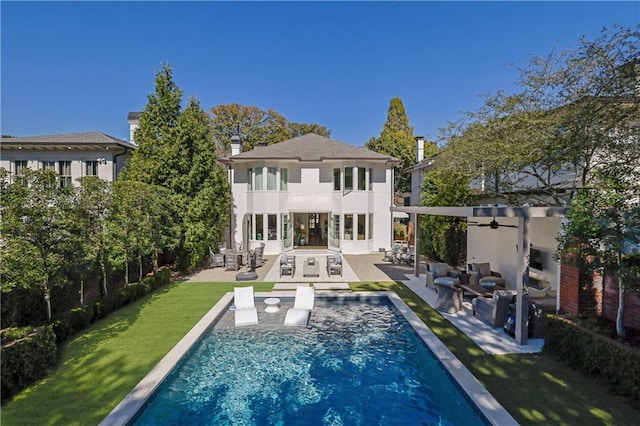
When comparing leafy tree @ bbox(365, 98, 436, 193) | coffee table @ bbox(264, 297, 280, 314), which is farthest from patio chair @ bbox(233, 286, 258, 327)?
leafy tree @ bbox(365, 98, 436, 193)

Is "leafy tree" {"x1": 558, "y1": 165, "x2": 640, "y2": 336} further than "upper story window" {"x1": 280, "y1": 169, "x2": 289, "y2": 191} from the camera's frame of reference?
No

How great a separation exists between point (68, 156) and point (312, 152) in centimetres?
1989

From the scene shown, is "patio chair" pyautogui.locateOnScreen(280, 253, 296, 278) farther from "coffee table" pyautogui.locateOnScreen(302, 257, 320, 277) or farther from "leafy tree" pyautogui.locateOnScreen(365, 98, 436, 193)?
"leafy tree" pyautogui.locateOnScreen(365, 98, 436, 193)

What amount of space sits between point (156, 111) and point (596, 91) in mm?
23956

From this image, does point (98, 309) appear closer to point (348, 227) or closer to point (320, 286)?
point (320, 286)

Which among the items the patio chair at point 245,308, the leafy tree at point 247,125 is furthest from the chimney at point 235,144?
the patio chair at point 245,308

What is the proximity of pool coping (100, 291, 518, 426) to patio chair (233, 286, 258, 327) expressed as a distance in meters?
0.87

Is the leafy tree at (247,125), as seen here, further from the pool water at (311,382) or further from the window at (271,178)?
the pool water at (311,382)

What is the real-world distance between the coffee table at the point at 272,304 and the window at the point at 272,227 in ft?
46.4

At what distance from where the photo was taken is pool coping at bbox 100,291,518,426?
246 inches

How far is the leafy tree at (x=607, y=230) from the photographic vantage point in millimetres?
7180

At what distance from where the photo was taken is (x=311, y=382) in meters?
8.31

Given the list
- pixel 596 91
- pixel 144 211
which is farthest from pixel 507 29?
pixel 144 211

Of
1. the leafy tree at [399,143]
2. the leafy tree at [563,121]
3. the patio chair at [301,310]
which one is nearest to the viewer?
the leafy tree at [563,121]
